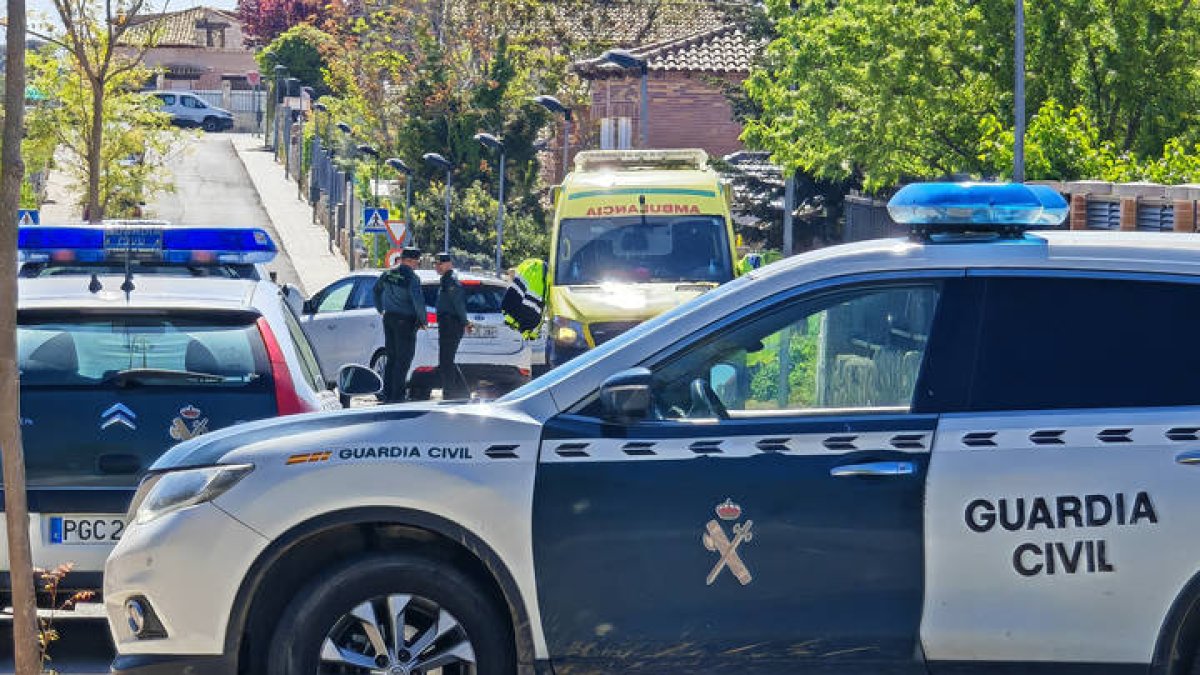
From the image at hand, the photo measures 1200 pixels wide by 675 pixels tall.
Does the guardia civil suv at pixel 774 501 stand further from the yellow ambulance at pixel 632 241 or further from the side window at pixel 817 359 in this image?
the yellow ambulance at pixel 632 241

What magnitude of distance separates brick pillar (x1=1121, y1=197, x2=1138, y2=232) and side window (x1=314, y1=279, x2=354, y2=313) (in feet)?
30.7

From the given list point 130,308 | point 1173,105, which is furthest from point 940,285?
point 1173,105

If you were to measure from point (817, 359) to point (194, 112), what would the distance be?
302 feet

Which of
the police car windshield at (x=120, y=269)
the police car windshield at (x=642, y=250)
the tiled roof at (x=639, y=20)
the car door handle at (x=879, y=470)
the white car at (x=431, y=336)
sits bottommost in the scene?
the white car at (x=431, y=336)

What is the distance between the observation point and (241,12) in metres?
120

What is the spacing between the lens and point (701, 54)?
57656 millimetres

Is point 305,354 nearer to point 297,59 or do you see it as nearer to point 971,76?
point 971,76

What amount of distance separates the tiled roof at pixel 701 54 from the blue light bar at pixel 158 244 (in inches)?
1762

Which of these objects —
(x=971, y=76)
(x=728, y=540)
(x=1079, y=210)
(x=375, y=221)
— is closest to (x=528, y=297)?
(x=1079, y=210)

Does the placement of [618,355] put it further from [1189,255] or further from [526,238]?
[526,238]

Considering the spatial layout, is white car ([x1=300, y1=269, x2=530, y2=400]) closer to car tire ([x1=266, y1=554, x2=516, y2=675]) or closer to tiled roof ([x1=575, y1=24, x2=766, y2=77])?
car tire ([x1=266, y1=554, x2=516, y2=675])

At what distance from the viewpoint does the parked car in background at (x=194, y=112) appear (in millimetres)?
92812

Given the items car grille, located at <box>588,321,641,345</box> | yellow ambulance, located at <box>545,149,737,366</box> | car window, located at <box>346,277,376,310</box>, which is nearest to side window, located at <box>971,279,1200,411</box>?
car grille, located at <box>588,321,641,345</box>

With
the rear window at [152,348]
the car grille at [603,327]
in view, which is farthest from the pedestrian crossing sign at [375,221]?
the rear window at [152,348]
